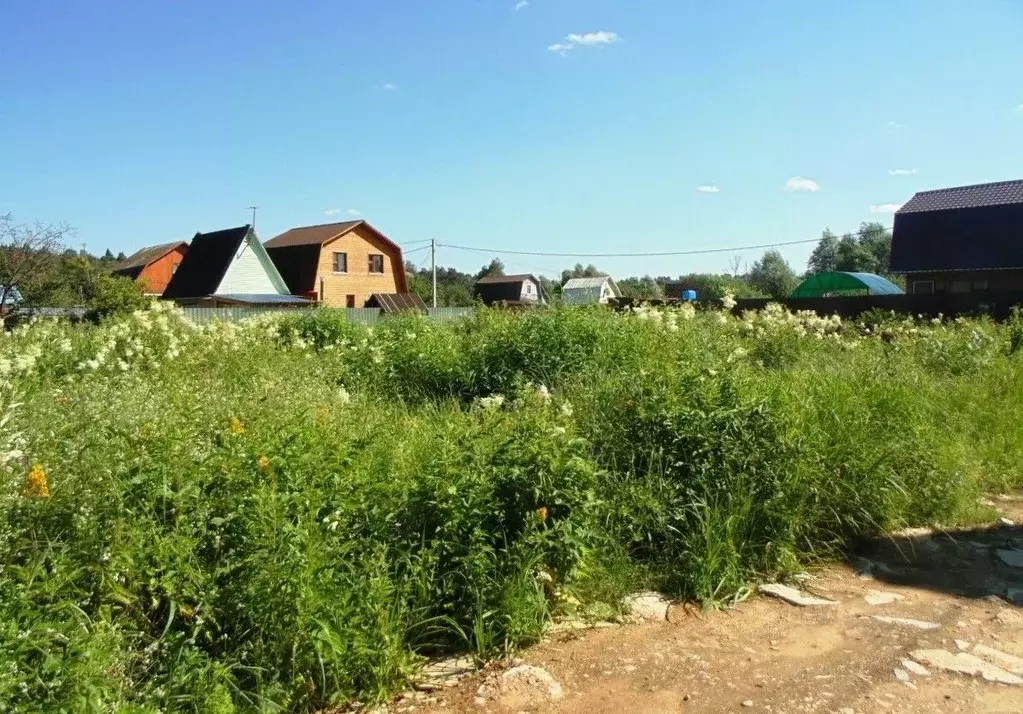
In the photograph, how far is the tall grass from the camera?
2.70 meters

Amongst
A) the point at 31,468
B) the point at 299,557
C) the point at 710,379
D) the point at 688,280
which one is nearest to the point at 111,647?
the point at 299,557

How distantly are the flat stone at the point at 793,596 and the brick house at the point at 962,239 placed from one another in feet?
88.3

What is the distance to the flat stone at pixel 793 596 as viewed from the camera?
13.0 feet

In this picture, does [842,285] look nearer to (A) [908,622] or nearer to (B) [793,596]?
(B) [793,596]

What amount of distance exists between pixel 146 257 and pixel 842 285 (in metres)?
45.3

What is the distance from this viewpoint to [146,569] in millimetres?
2762

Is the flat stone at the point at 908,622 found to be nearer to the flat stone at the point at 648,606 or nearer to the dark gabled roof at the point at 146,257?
the flat stone at the point at 648,606

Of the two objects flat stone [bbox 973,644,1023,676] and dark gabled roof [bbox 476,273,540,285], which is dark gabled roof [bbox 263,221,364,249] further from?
flat stone [bbox 973,644,1023,676]

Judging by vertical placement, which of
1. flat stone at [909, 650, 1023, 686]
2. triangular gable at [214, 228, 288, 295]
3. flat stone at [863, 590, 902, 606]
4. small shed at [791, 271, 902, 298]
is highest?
triangular gable at [214, 228, 288, 295]

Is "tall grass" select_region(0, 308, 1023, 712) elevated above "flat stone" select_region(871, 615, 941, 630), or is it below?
above

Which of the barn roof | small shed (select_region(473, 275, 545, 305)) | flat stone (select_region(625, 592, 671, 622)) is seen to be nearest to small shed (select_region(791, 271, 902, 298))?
the barn roof

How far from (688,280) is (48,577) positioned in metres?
70.8

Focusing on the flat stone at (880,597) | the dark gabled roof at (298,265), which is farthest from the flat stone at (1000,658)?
the dark gabled roof at (298,265)

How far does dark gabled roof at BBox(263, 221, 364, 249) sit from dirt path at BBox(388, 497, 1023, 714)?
38.1 meters
